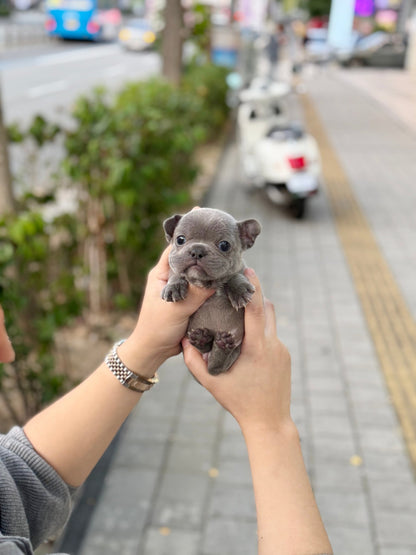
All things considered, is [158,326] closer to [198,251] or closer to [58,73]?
[198,251]

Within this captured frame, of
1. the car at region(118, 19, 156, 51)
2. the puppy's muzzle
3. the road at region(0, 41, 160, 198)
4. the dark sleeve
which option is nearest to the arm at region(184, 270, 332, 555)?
the puppy's muzzle

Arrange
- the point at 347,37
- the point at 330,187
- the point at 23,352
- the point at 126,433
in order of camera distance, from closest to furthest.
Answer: the point at 23,352, the point at 126,433, the point at 330,187, the point at 347,37

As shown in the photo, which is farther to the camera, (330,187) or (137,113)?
(330,187)

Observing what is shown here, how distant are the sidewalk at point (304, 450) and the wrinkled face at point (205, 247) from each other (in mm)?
2099

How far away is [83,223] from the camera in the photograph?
16.4 feet

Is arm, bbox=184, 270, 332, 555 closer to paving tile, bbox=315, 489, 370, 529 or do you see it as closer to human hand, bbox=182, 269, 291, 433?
human hand, bbox=182, 269, 291, 433

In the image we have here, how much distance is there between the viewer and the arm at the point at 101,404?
1.68 metres

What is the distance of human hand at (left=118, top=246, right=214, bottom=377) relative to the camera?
1646 millimetres

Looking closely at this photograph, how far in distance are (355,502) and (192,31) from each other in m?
11.4

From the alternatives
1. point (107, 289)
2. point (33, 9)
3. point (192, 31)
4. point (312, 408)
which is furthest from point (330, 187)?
point (33, 9)

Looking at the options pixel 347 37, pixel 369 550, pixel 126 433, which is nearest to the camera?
pixel 369 550

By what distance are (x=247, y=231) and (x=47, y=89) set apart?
764 inches

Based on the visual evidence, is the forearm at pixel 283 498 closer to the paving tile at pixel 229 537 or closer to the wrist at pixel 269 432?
the wrist at pixel 269 432

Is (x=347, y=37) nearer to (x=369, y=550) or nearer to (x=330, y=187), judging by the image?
(x=330, y=187)
